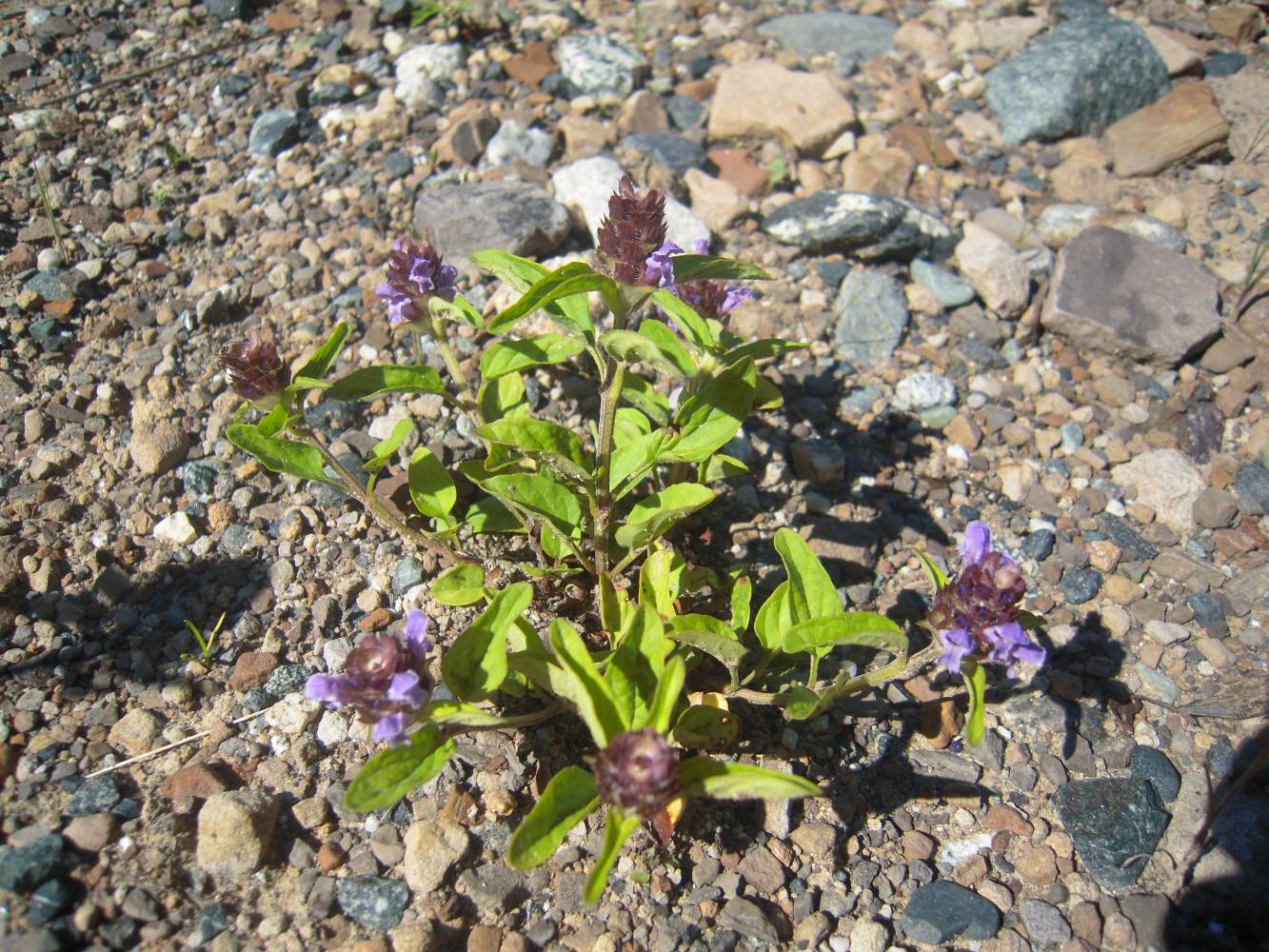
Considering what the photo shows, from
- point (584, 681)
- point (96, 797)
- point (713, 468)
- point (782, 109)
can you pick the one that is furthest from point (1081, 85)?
point (96, 797)

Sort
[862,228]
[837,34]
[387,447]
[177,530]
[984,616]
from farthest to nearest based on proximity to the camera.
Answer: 1. [837,34]
2. [862,228]
3. [177,530]
4. [387,447]
5. [984,616]

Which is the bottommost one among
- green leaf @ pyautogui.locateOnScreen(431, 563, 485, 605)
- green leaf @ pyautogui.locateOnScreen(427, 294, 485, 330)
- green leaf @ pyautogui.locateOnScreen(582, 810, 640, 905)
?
green leaf @ pyautogui.locateOnScreen(431, 563, 485, 605)

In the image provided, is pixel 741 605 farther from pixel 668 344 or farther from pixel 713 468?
pixel 668 344

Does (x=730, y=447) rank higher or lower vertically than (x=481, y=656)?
lower

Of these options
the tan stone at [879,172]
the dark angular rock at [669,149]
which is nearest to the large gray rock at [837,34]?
the tan stone at [879,172]

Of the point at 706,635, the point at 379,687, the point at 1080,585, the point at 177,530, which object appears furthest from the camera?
the point at 1080,585

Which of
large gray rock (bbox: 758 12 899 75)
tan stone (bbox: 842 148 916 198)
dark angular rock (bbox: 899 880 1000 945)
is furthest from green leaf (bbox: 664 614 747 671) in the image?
large gray rock (bbox: 758 12 899 75)

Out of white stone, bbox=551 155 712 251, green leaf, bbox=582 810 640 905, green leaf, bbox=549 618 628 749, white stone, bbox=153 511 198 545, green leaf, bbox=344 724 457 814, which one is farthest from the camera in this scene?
white stone, bbox=551 155 712 251

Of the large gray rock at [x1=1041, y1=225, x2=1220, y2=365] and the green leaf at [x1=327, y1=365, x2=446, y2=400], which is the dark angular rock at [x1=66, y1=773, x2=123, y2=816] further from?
the large gray rock at [x1=1041, y1=225, x2=1220, y2=365]
